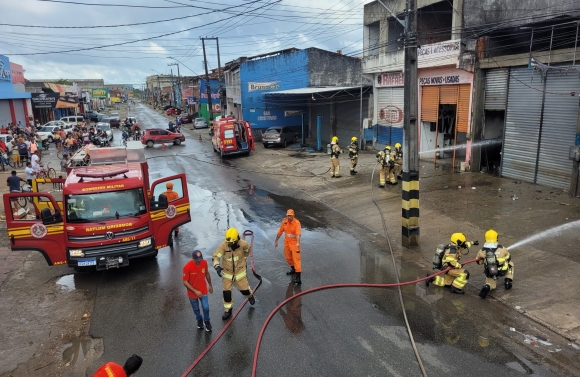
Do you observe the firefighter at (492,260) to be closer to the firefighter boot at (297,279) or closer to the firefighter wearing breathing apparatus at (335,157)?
the firefighter boot at (297,279)

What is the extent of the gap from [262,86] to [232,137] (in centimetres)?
1108

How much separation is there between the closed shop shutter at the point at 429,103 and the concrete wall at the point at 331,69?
14.8m

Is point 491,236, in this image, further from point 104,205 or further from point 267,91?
point 267,91

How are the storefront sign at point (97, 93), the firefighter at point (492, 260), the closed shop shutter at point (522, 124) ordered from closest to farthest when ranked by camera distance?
the firefighter at point (492, 260), the closed shop shutter at point (522, 124), the storefront sign at point (97, 93)

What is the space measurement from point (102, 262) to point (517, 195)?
12.5 m

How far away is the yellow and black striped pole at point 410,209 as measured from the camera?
9.88 meters

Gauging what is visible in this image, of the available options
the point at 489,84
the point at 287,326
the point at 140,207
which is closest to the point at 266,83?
the point at 489,84

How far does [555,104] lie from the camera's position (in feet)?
44.6

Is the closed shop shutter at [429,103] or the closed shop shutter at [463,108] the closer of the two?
the closed shop shutter at [463,108]

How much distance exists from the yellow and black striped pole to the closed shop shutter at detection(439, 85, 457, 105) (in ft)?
32.8

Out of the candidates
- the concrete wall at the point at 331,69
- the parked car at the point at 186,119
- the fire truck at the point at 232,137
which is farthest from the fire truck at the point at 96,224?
the parked car at the point at 186,119

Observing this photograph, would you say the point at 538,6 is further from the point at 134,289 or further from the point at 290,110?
the point at 290,110

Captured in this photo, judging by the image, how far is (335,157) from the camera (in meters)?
18.0

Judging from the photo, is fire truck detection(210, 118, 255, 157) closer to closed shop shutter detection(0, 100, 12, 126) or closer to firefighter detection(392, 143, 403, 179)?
firefighter detection(392, 143, 403, 179)
